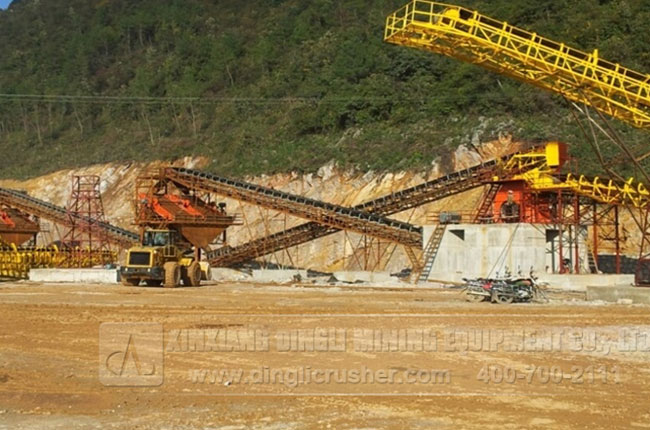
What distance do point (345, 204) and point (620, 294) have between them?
30518 millimetres

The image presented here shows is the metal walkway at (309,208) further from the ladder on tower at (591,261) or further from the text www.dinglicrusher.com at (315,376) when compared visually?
the text www.dinglicrusher.com at (315,376)

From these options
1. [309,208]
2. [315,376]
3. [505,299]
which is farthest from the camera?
[309,208]

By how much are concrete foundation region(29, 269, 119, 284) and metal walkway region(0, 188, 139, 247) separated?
10.5 meters

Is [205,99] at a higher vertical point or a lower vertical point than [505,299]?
higher

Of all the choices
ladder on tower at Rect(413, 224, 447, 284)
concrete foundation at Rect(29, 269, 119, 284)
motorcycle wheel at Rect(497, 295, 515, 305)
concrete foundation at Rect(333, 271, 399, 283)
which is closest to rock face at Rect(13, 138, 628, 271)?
concrete foundation at Rect(333, 271, 399, 283)

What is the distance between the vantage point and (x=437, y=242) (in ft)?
140

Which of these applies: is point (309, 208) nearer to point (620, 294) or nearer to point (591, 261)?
→ point (591, 261)

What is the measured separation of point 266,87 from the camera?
87.1 meters

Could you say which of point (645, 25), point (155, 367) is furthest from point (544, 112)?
point (155, 367)

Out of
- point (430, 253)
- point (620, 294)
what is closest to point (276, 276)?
point (430, 253)

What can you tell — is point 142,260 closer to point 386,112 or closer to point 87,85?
point 386,112

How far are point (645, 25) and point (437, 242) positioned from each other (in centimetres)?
3008

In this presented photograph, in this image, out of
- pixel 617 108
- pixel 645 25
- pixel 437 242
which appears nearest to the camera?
pixel 617 108

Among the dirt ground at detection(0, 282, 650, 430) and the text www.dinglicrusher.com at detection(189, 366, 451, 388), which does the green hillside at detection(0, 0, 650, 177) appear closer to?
the dirt ground at detection(0, 282, 650, 430)
